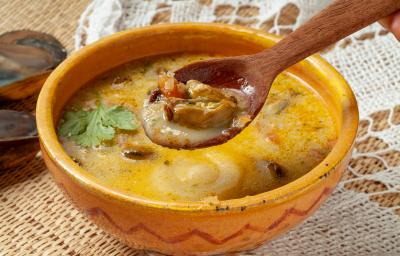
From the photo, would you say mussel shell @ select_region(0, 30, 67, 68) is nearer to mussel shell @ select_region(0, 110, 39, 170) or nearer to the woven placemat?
the woven placemat

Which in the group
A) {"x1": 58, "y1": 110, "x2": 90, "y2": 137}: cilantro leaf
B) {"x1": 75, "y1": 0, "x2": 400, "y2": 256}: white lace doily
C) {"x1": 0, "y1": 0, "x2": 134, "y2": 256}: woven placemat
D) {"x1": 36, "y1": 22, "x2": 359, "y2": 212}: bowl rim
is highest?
{"x1": 36, "y1": 22, "x2": 359, "y2": 212}: bowl rim

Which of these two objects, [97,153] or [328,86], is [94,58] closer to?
[97,153]

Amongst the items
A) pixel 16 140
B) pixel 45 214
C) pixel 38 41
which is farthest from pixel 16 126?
pixel 38 41

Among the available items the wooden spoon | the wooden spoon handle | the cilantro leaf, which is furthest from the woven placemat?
the wooden spoon handle

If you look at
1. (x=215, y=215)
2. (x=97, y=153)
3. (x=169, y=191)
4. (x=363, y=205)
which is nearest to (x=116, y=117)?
(x=97, y=153)

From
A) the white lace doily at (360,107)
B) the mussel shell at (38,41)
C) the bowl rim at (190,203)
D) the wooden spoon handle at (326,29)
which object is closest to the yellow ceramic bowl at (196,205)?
the bowl rim at (190,203)

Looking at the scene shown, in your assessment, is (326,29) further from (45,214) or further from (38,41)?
(38,41)
